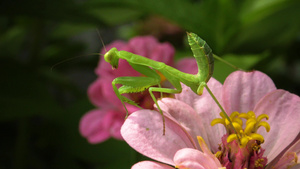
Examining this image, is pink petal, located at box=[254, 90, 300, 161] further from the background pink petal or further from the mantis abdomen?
the background pink petal

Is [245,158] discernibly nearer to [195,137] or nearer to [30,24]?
[195,137]

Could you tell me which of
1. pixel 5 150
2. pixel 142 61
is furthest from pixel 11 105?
pixel 142 61

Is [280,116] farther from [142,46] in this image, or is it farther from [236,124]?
[142,46]

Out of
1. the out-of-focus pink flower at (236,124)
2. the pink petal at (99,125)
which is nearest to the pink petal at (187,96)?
the out-of-focus pink flower at (236,124)

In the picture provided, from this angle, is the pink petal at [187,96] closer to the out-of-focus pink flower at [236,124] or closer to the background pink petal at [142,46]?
the out-of-focus pink flower at [236,124]

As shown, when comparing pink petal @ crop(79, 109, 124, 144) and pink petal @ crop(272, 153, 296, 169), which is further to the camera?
pink petal @ crop(79, 109, 124, 144)

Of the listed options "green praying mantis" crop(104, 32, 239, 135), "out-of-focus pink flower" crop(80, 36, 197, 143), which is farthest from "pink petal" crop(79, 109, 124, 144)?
"green praying mantis" crop(104, 32, 239, 135)
